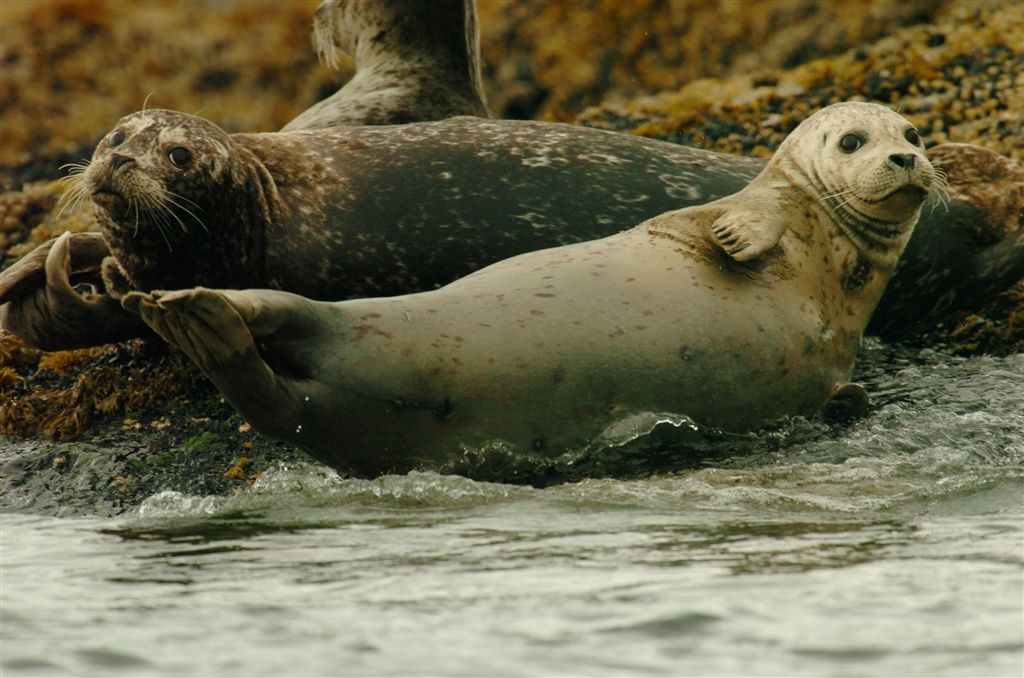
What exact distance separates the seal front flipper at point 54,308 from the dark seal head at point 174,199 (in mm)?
177

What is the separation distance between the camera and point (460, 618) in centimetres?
347

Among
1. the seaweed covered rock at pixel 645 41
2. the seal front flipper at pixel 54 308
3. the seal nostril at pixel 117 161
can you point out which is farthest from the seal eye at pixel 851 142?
the seaweed covered rock at pixel 645 41

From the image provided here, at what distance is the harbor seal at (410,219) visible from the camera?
6730 millimetres

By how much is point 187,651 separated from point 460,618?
0.54 meters

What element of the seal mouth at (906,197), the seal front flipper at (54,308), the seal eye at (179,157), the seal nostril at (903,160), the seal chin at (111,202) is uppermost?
the seal nostril at (903,160)

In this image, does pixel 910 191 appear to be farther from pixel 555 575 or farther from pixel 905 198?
pixel 555 575

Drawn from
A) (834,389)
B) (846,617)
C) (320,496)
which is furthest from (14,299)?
(846,617)

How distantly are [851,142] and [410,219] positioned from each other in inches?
68.4

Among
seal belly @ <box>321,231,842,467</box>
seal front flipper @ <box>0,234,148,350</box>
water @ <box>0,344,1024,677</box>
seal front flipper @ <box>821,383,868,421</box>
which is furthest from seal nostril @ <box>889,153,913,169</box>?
seal front flipper @ <box>0,234,148,350</box>

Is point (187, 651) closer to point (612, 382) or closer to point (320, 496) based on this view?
point (320, 496)

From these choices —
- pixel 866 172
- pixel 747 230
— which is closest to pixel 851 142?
pixel 866 172

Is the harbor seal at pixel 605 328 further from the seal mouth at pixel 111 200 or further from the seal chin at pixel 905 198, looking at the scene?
the seal mouth at pixel 111 200

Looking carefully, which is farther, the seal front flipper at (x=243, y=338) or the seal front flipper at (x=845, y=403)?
the seal front flipper at (x=845, y=403)

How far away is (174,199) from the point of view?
659cm
